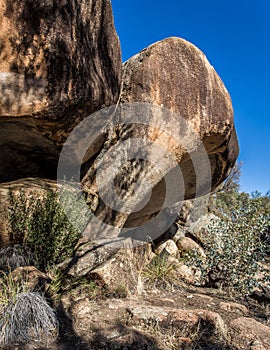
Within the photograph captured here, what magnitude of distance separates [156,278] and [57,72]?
135 inches

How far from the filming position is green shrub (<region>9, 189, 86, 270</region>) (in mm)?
3773

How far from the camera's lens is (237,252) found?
500 cm

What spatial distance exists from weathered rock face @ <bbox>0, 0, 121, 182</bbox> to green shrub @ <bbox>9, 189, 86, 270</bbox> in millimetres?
855

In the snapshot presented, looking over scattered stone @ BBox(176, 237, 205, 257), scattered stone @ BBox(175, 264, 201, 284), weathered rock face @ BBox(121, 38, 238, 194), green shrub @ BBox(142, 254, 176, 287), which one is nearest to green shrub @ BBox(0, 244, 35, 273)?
green shrub @ BBox(142, 254, 176, 287)

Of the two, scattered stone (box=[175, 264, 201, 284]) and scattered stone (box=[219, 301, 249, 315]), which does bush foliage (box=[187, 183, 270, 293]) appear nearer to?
scattered stone (box=[175, 264, 201, 284])

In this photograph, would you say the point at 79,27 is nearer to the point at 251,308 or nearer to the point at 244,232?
the point at 244,232

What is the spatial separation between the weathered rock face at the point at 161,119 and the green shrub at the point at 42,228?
103 centimetres

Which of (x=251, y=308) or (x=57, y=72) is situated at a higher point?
(x=57, y=72)

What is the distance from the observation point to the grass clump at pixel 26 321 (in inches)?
93.3

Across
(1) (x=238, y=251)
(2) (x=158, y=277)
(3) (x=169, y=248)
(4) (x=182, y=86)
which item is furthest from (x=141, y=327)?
(3) (x=169, y=248)

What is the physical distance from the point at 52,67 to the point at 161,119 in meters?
2.21

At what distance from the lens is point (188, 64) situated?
527cm

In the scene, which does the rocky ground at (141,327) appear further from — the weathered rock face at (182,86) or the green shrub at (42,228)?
the weathered rock face at (182,86)

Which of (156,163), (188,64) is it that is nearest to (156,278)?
(156,163)
